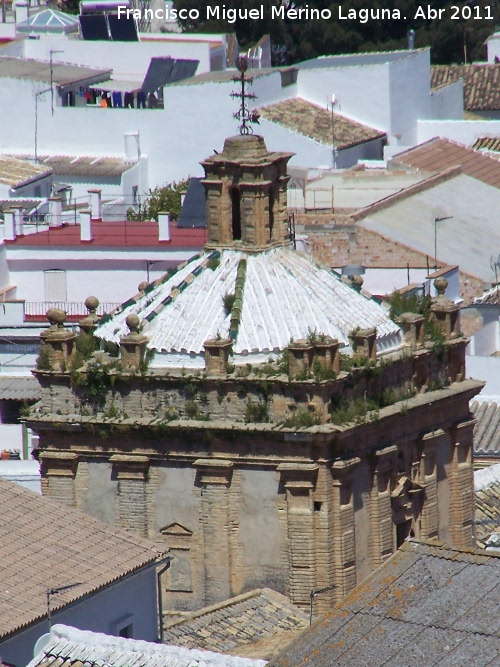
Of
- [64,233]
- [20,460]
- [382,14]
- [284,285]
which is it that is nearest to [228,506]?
[284,285]

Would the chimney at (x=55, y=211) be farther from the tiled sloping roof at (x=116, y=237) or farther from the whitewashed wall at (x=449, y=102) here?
the whitewashed wall at (x=449, y=102)

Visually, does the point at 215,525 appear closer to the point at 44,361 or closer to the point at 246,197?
the point at 44,361

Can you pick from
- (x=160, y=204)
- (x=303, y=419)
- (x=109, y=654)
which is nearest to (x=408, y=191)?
(x=160, y=204)

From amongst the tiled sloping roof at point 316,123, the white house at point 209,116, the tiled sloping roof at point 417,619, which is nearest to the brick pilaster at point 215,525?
the tiled sloping roof at point 417,619

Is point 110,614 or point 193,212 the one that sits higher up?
point 193,212

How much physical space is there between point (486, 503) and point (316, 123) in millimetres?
42971

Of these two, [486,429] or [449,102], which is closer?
[486,429]

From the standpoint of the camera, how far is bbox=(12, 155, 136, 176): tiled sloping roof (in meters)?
86.2

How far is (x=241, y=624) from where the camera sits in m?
40.5

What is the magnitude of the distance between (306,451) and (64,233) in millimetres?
27711

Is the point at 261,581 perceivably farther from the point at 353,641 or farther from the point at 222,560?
the point at 353,641

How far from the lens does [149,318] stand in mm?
42312

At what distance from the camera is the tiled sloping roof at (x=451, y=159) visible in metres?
82.6

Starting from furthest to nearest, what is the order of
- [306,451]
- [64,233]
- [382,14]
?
[382,14] → [64,233] → [306,451]
